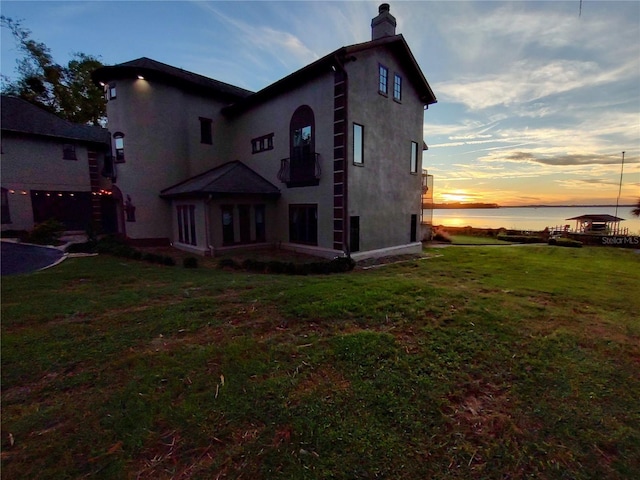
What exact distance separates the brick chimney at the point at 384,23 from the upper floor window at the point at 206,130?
10.6 meters

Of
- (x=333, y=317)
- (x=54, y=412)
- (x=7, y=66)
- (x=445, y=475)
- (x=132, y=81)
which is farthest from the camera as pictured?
(x=7, y=66)

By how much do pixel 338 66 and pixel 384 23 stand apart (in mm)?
4663

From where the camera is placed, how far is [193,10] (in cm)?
1152

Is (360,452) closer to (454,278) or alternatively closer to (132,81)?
(454,278)

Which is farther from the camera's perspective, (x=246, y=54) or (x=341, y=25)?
(x=246, y=54)

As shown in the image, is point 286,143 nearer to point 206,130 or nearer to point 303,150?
point 303,150

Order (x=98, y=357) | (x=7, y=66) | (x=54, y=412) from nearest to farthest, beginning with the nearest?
(x=54, y=412), (x=98, y=357), (x=7, y=66)

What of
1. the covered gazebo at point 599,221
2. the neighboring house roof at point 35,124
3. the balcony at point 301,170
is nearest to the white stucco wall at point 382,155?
the balcony at point 301,170

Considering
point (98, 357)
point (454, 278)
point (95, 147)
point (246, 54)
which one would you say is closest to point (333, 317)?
point (98, 357)

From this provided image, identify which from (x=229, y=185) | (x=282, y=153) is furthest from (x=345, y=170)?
(x=229, y=185)

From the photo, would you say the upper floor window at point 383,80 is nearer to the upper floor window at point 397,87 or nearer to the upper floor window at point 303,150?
the upper floor window at point 397,87

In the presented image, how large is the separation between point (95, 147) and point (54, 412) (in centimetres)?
2214

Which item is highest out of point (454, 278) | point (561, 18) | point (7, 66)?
point (7, 66)

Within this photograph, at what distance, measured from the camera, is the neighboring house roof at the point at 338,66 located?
11.0 meters
